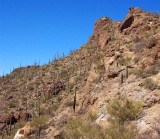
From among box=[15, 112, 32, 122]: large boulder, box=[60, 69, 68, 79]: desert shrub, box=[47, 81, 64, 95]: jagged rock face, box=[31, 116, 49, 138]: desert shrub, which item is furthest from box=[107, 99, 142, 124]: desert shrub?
box=[60, 69, 68, 79]: desert shrub

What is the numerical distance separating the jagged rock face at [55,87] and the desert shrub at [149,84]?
2179 centimetres

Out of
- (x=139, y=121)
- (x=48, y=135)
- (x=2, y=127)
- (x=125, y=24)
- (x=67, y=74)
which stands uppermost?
(x=125, y=24)

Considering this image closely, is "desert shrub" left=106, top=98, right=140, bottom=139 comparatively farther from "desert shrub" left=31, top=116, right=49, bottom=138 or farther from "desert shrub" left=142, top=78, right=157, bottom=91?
"desert shrub" left=31, top=116, right=49, bottom=138

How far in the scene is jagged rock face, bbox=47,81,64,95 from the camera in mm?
29703

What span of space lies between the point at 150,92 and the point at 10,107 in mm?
27757

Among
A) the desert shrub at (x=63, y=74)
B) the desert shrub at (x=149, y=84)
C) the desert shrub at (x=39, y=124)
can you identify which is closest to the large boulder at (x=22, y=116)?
the desert shrub at (x=39, y=124)

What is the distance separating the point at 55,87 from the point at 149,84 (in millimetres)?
22858

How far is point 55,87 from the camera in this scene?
30.0 meters

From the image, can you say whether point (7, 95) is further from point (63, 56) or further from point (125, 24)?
point (125, 24)

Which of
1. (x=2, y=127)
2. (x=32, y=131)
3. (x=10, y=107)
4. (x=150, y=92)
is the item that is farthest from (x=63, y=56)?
(x=150, y=92)

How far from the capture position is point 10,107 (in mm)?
29625

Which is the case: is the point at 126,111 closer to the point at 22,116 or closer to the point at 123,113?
the point at 123,113

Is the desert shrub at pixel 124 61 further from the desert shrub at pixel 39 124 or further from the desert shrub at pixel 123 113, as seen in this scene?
the desert shrub at pixel 39 124

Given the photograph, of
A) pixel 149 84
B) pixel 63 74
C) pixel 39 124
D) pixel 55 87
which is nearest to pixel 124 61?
pixel 149 84
